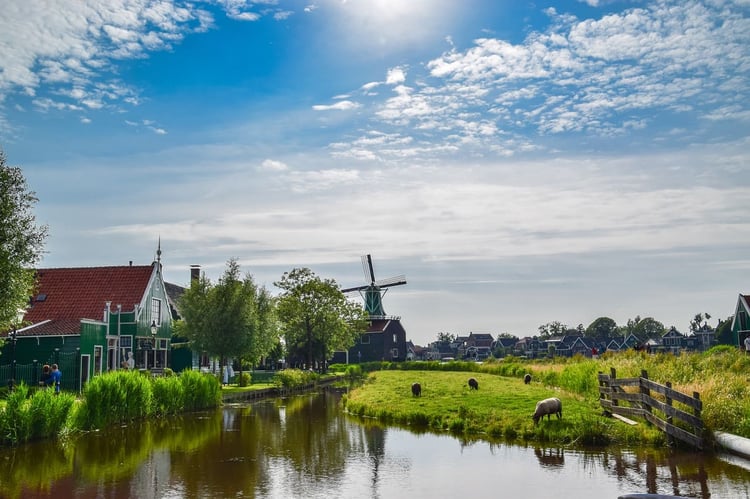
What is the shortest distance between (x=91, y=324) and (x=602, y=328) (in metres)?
159

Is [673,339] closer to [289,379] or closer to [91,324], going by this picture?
[289,379]

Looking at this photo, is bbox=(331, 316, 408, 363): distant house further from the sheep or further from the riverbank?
the sheep

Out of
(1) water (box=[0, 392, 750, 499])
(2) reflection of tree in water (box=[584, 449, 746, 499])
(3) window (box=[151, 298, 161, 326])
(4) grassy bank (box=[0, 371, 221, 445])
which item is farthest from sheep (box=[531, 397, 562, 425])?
(3) window (box=[151, 298, 161, 326])

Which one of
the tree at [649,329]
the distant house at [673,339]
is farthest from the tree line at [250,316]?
the tree at [649,329]

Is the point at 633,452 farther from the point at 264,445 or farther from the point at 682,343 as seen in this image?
the point at 682,343

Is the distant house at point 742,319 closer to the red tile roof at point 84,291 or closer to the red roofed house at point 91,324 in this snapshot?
the red roofed house at point 91,324

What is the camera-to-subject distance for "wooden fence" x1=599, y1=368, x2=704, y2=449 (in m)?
17.4

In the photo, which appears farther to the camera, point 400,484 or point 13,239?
point 13,239

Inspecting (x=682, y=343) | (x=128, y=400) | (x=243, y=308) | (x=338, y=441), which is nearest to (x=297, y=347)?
(x=243, y=308)

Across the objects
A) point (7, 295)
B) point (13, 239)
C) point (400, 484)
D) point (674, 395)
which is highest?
point (13, 239)

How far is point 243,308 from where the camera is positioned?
4159cm

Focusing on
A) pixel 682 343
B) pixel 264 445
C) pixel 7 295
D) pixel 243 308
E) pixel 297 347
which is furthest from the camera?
pixel 682 343

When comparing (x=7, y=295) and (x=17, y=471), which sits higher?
(x=7, y=295)

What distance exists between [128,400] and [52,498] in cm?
1226
